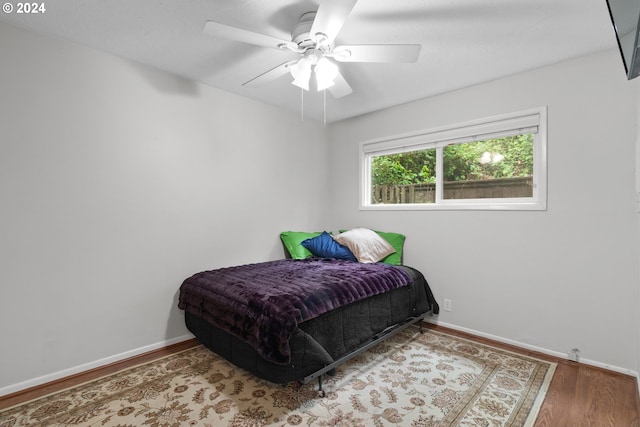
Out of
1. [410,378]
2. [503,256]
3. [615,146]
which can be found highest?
[615,146]

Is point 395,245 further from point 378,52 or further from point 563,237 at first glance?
point 378,52

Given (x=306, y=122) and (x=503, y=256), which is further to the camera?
(x=306, y=122)

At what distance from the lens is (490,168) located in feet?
9.49

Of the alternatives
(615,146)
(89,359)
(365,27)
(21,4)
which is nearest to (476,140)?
(615,146)

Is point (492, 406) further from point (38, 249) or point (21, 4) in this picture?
point (21, 4)

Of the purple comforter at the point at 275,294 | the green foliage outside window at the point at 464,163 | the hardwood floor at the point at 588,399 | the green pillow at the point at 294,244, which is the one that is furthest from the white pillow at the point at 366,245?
the hardwood floor at the point at 588,399

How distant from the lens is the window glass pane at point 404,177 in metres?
3.32

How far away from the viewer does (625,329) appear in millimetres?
2158

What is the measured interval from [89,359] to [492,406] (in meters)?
2.73

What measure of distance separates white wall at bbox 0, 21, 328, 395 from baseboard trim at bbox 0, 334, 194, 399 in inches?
0.4

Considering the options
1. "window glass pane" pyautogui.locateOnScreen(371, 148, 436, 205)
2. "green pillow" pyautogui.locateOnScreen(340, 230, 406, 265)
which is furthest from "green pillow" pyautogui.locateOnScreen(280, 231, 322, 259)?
"window glass pane" pyautogui.locateOnScreen(371, 148, 436, 205)

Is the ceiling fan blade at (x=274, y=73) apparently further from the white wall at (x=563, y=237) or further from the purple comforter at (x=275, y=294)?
the purple comforter at (x=275, y=294)

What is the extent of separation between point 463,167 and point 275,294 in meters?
2.25

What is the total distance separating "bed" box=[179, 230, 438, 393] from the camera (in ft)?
5.95
